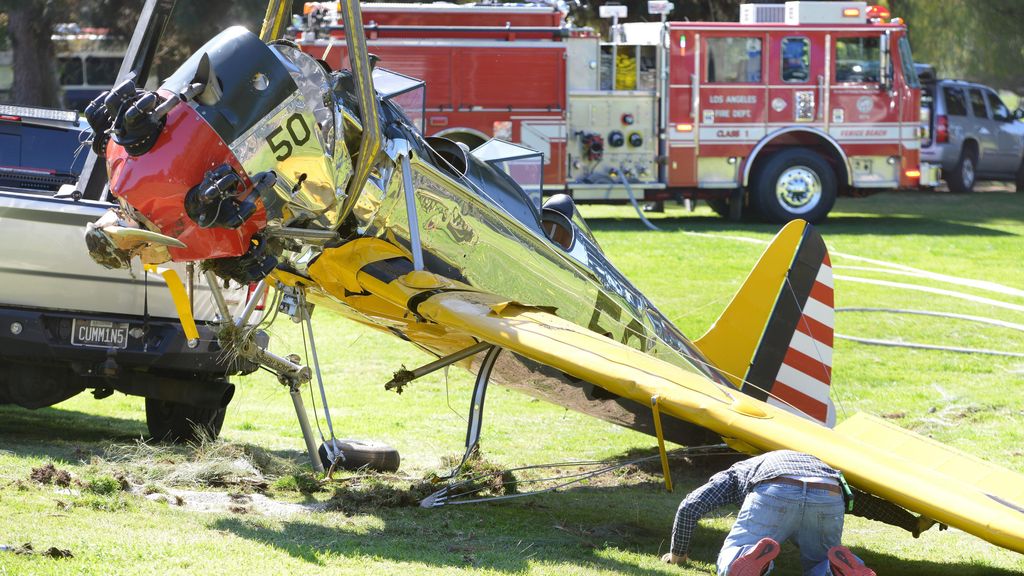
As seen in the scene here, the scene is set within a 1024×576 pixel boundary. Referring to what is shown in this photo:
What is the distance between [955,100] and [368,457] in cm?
2473

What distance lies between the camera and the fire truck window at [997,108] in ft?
96.2

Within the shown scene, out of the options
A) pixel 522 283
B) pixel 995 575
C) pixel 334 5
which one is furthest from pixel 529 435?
pixel 334 5

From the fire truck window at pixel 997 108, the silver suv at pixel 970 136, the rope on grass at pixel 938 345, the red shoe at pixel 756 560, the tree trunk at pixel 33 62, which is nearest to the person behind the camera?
the red shoe at pixel 756 560

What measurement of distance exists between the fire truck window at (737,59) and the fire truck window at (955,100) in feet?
32.5

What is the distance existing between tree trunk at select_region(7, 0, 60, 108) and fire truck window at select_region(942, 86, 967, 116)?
1926cm

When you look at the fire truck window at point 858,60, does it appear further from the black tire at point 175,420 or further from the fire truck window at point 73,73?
the fire truck window at point 73,73

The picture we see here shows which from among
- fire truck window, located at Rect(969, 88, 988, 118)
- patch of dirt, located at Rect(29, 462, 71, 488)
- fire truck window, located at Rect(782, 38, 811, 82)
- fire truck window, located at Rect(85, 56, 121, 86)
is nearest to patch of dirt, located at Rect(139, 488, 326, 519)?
patch of dirt, located at Rect(29, 462, 71, 488)

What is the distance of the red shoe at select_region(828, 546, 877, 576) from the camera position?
16.9ft

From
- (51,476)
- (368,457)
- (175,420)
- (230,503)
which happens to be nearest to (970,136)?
(368,457)

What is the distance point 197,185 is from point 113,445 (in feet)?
8.11

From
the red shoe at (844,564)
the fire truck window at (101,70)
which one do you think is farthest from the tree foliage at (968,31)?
the red shoe at (844,564)

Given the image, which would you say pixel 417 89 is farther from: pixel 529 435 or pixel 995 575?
pixel 995 575

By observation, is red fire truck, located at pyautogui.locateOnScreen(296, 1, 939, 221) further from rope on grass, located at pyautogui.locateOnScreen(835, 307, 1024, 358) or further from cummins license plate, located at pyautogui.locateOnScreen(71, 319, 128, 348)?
cummins license plate, located at pyautogui.locateOnScreen(71, 319, 128, 348)

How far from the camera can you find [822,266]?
7.89 m
